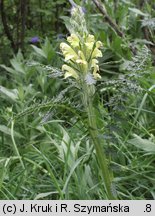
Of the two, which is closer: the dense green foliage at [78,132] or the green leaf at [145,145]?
Answer: the dense green foliage at [78,132]

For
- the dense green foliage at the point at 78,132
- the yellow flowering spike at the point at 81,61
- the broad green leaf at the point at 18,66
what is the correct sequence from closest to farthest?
1. the yellow flowering spike at the point at 81,61
2. the dense green foliage at the point at 78,132
3. the broad green leaf at the point at 18,66

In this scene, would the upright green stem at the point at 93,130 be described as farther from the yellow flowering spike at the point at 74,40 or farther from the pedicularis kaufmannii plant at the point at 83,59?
the yellow flowering spike at the point at 74,40

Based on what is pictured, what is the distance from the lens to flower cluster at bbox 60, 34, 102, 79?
6.14ft

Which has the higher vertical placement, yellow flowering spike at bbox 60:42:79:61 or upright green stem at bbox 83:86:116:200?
yellow flowering spike at bbox 60:42:79:61

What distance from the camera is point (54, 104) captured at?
1929 mm

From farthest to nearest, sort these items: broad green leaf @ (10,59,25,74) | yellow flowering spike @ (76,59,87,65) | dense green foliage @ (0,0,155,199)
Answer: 1. broad green leaf @ (10,59,25,74)
2. dense green foliage @ (0,0,155,199)
3. yellow flowering spike @ (76,59,87,65)

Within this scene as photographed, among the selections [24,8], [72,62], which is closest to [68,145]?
[72,62]

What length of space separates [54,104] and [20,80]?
2.13 metres

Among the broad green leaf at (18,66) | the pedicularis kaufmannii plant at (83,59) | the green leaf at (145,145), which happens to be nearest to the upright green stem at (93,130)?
the pedicularis kaufmannii plant at (83,59)

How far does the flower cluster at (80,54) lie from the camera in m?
1.87

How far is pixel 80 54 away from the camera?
1.87 metres

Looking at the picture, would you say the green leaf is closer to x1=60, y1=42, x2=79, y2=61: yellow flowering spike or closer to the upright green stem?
the upright green stem

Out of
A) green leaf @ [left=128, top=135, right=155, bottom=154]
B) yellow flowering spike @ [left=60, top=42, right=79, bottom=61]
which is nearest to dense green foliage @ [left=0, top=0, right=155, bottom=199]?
green leaf @ [left=128, top=135, right=155, bottom=154]

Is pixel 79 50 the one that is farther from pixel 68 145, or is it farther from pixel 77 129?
pixel 77 129
